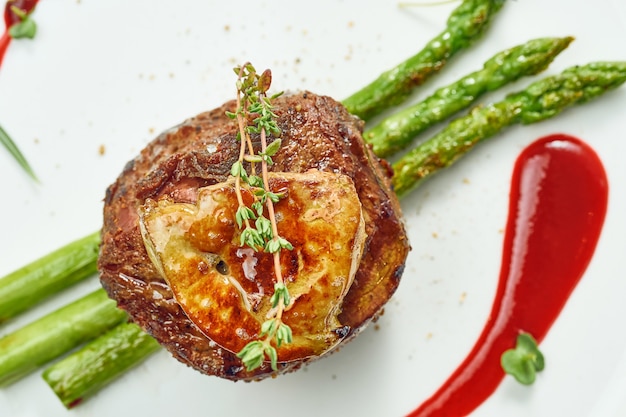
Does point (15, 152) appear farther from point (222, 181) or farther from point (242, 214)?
point (242, 214)

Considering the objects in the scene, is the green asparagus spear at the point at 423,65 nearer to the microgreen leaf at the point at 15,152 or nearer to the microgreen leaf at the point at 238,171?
the microgreen leaf at the point at 238,171

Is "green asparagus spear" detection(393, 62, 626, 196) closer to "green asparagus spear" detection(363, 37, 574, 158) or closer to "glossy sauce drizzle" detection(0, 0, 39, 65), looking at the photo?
"green asparagus spear" detection(363, 37, 574, 158)

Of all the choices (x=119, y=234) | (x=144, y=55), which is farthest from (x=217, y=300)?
(x=144, y=55)

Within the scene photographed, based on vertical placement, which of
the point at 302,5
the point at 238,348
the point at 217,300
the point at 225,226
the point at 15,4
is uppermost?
the point at 302,5

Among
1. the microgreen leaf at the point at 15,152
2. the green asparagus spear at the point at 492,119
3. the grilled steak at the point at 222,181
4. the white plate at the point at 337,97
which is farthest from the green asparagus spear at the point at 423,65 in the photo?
the microgreen leaf at the point at 15,152

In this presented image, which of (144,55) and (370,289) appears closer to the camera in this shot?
(370,289)

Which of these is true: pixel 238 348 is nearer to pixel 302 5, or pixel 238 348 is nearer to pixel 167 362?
pixel 167 362
